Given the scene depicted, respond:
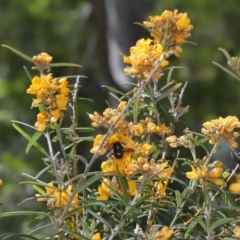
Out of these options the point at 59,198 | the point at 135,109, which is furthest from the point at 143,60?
the point at 59,198

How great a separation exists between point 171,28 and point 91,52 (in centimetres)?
344

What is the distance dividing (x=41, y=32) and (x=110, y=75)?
1.06m

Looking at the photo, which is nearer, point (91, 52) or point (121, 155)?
point (121, 155)

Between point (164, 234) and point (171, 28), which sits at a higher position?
point (171, 28)

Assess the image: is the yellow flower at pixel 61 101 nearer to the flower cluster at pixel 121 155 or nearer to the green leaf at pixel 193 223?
the flower cluster at pixel 121 155

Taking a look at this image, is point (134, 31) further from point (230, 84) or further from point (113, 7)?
point (230, 84)

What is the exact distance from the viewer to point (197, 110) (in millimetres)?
4156

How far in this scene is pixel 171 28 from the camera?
0.93 metres

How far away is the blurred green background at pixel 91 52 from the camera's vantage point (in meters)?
3.50

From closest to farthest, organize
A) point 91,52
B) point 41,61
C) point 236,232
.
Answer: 1. point 236,232
2. point 41,61
3. point 91,52

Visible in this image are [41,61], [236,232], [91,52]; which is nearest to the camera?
[236,232]

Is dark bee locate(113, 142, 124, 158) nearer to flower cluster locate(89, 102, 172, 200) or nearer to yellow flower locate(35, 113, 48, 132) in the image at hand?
flower cluster locate(89, 102, 172, 200)

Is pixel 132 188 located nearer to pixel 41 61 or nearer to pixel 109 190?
pixel 109 190

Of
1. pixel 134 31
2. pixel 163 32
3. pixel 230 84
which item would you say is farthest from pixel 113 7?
pixel 163 32
